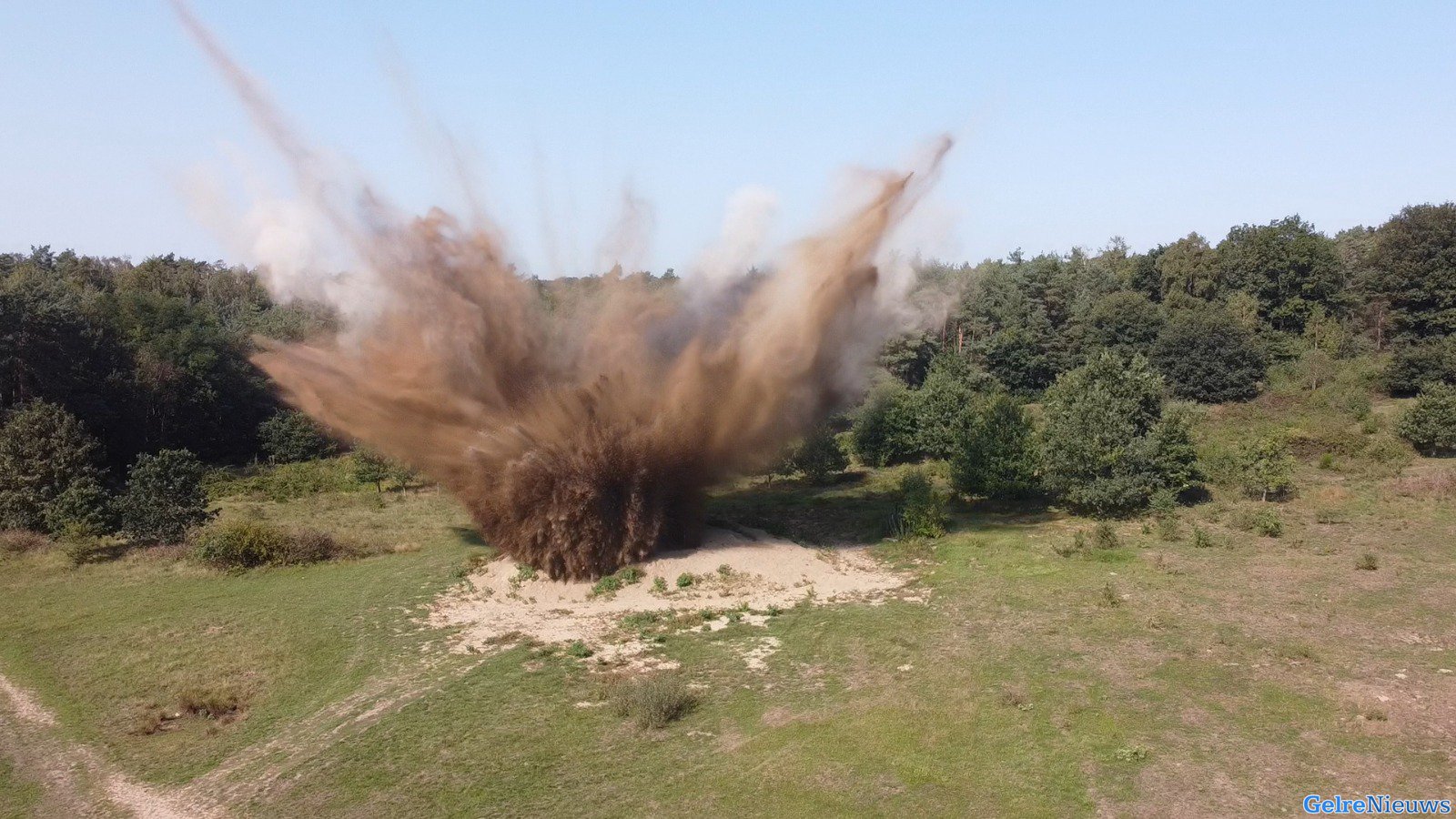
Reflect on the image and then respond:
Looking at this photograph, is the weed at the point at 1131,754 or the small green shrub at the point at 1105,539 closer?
the weed at the point at 1131,754

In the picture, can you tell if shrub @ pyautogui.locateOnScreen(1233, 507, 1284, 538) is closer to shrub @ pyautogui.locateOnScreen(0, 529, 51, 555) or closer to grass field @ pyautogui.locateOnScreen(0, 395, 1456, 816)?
grass field @ pyautogui.locateOnScreen(0, 395, 1456, 816)

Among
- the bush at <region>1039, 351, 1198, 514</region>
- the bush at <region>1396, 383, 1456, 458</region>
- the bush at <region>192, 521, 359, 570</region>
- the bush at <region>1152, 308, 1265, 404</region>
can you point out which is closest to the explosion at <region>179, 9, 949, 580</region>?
the bush at <region>192, 521, 359, 570</region>

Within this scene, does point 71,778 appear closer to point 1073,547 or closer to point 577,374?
point 577,374

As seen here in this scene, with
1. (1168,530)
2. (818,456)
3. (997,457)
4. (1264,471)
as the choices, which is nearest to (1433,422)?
(1264,471)

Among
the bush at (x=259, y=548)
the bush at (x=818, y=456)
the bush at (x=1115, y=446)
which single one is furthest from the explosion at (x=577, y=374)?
the bush at (x=818, y=456)

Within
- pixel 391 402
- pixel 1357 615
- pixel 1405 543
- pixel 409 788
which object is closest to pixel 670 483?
pixel 391 402

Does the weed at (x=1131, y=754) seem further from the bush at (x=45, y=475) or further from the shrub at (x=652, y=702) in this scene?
the bush at (x=45, y=475)

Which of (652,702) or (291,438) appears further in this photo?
(291,438)
